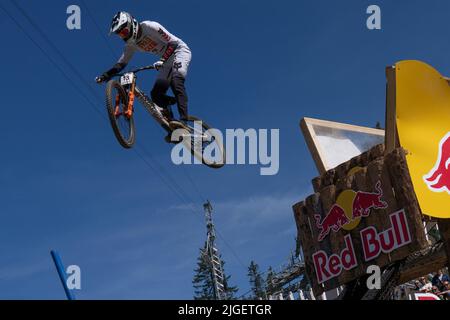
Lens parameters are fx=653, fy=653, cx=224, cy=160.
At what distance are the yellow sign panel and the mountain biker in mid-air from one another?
344 cm

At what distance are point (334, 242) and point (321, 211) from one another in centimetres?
48

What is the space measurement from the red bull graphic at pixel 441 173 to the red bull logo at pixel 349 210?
2.14 feet

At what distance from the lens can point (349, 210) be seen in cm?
920

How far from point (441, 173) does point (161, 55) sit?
15.0ft

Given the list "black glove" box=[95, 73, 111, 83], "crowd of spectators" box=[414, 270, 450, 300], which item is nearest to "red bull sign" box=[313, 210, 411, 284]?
"crowd of spectators" box=[414, 270, 450, 300]

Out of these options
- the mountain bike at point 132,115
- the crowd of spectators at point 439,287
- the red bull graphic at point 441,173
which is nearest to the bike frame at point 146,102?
the mountain bike at point 132,115

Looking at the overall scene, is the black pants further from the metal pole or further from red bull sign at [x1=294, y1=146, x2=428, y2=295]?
the metal pole

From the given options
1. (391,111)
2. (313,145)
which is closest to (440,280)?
(313,145)

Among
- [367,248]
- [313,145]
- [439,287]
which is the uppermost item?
[313,145]

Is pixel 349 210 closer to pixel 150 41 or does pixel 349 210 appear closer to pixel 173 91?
pixel 173 91

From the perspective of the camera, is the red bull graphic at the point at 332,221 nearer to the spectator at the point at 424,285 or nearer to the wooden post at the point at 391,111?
the wooden post at the point at 391,111

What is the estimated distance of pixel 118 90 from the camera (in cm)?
995
